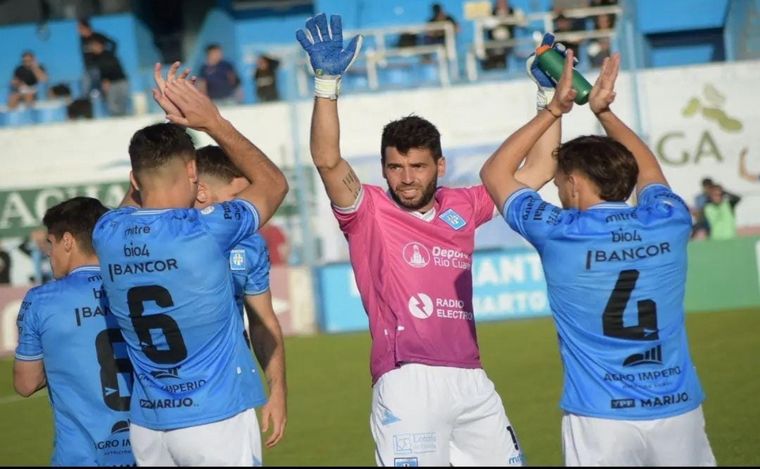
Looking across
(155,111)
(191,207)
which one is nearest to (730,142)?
(155,111)

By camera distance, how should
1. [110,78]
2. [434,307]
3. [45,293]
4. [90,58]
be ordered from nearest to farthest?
[45,293] < [434,307] < [110,78] < [90,58]

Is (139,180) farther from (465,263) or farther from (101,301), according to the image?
(465,263)

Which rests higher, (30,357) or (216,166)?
(216,166)

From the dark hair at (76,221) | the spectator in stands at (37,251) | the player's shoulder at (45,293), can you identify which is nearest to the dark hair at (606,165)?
the dark hair at (76,221)

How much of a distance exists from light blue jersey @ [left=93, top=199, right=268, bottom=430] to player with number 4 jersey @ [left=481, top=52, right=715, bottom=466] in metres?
1.35

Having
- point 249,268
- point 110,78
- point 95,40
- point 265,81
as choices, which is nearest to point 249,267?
point 249,268

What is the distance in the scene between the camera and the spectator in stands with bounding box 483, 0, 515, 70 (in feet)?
80.9

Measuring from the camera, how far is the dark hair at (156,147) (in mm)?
5602

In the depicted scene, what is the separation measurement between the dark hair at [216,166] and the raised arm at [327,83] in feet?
1.79

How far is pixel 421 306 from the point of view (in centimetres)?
669

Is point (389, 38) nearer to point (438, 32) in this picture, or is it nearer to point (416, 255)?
point (438, 32)

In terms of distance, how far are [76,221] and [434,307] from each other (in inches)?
71.6

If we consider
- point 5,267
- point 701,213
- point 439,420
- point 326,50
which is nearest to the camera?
point 326,50

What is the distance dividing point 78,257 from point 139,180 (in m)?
0.82
